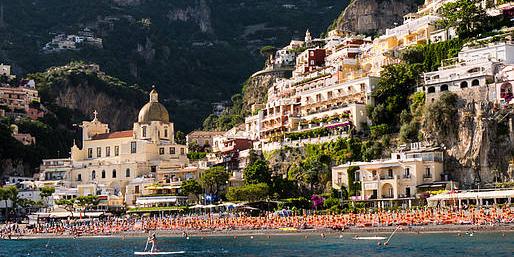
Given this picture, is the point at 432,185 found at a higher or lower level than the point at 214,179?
lower

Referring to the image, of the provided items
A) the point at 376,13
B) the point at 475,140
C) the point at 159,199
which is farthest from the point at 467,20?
the point at 376,13

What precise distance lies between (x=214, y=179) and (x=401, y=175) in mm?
24110

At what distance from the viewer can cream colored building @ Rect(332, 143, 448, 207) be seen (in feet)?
267

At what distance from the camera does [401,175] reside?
270 ft

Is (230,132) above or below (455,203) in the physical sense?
above

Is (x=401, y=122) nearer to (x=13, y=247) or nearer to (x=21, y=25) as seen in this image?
(x=13, y=247)

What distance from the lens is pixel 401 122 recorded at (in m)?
87.0

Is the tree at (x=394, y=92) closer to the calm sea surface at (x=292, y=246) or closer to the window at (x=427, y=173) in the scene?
the window at (x=427, y=173)

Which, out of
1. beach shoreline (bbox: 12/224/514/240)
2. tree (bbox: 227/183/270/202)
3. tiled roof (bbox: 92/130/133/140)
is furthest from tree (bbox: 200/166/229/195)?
tiled roof (bbox: 92/130/133/140)

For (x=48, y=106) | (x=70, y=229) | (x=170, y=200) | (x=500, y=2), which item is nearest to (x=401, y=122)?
(x=500, y=2)

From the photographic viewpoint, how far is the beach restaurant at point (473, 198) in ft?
239

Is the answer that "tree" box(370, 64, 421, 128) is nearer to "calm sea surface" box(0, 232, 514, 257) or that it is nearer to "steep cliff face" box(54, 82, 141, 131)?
"calm sea surface" box(0, 232, 514, 257)

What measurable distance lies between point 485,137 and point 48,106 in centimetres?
8851

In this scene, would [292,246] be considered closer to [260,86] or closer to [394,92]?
[394,92]
